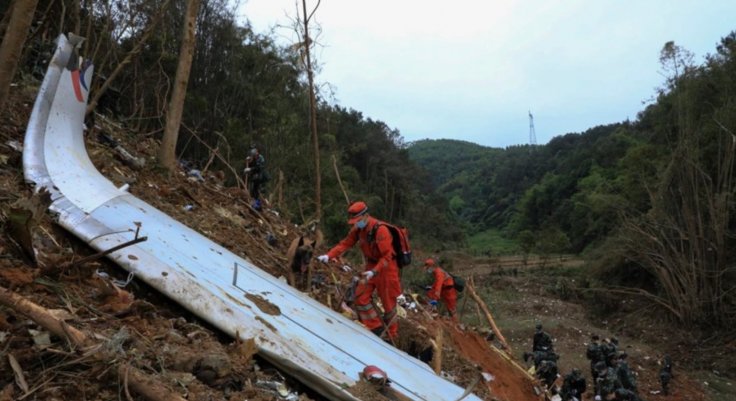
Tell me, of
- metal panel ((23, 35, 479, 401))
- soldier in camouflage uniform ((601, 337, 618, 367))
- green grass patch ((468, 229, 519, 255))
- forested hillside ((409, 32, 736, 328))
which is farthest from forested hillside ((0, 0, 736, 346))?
green grass patch ((468, 229, 519, 255))

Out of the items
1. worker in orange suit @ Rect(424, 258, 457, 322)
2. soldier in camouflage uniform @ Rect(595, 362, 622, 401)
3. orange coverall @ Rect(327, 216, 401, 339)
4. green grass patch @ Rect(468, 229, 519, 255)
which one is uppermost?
orange coverall @ Rect(327, 216, 401, 339)

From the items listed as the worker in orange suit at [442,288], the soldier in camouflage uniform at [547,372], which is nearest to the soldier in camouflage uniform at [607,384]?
the soldier in camouflage uniform at [547,372]

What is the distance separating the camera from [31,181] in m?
4.36

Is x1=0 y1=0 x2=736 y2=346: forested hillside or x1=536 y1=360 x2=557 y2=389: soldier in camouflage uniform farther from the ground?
x1=0 y1=0 x2=736 y2=346: forested hillside

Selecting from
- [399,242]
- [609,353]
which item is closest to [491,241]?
[609,353]

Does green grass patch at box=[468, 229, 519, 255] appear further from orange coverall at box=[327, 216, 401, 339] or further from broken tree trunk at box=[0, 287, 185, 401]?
broken tree trunk at box=[0, 287, 185, 401]

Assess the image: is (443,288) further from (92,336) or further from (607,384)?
(92,336)

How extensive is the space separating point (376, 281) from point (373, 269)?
0.19 m

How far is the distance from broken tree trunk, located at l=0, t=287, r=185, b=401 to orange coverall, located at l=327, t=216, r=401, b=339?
10.7 feet

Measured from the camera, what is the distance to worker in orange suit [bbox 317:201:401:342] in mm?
5551

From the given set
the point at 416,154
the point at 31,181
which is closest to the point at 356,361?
the point at 31,181

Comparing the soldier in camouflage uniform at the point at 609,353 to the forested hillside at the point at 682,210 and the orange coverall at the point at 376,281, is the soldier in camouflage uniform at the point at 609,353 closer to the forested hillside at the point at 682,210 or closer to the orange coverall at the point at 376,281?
the orange coverall at the point at 376,281

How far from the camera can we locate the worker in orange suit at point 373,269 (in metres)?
5.55

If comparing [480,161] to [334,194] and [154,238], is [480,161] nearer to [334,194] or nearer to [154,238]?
[334,194]
